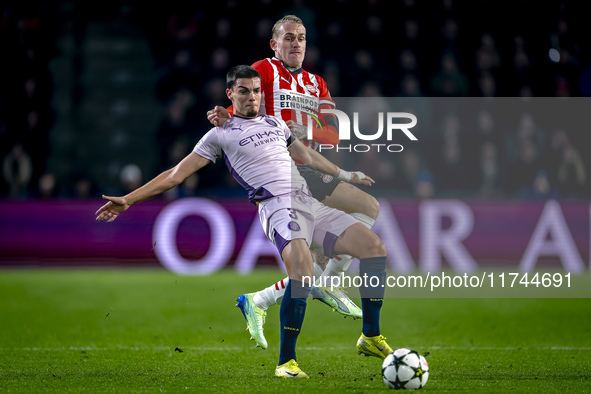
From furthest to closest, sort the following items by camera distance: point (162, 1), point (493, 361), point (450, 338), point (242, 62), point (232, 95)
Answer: point (162, 1) < point (242, 62) < point (450, 338) < point (493, 361) < point (232, 95)

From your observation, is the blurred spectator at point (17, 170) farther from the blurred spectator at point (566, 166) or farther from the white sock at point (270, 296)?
the blurred spectator at point (566, 166)

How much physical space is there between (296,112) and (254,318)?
1.68 metres

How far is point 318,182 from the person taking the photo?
5.37m

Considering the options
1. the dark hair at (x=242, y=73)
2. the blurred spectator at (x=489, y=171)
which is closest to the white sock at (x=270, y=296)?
the dark hair at (x=242, y=73)

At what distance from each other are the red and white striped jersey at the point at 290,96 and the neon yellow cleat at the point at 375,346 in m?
1.60

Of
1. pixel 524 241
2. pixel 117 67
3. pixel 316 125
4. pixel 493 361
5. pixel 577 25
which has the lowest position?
pixel 493 361

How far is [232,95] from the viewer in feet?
16.0

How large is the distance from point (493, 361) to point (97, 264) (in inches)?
283

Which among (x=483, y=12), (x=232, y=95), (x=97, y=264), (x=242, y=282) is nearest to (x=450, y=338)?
(x=232, y=95)

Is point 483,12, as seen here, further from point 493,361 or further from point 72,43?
point 493,361

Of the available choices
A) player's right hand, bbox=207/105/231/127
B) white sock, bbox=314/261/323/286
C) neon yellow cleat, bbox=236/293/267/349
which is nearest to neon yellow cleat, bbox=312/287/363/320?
white sock, bbox=314/261/323/286

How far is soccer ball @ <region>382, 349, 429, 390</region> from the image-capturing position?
4121 millimetres

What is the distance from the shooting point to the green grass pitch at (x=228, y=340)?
4.48 m

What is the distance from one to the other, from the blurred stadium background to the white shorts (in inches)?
→ 198
